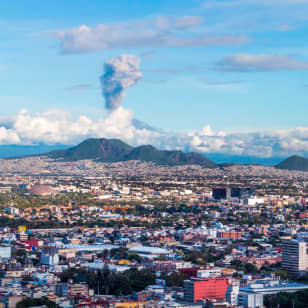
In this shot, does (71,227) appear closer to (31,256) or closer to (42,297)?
(31,256)

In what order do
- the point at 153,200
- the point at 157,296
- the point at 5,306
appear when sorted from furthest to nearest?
the point at 153,200
the point at 157,296
the point at 5,306

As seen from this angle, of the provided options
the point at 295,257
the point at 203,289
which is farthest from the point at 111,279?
the point at 295,257

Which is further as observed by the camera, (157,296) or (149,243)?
(149,243)

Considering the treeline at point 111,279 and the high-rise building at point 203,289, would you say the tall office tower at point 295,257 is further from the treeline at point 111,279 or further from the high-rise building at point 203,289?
the high-rise building at point 203,289

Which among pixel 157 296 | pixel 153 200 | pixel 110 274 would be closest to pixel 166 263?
pixel 110 274

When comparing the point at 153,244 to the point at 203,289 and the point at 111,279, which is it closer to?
→ the point at 111,279

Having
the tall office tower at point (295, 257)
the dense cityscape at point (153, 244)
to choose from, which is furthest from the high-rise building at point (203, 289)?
the tall office tower at point (295, 257)

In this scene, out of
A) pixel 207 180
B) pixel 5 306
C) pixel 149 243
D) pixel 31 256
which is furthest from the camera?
pixel 207 180
